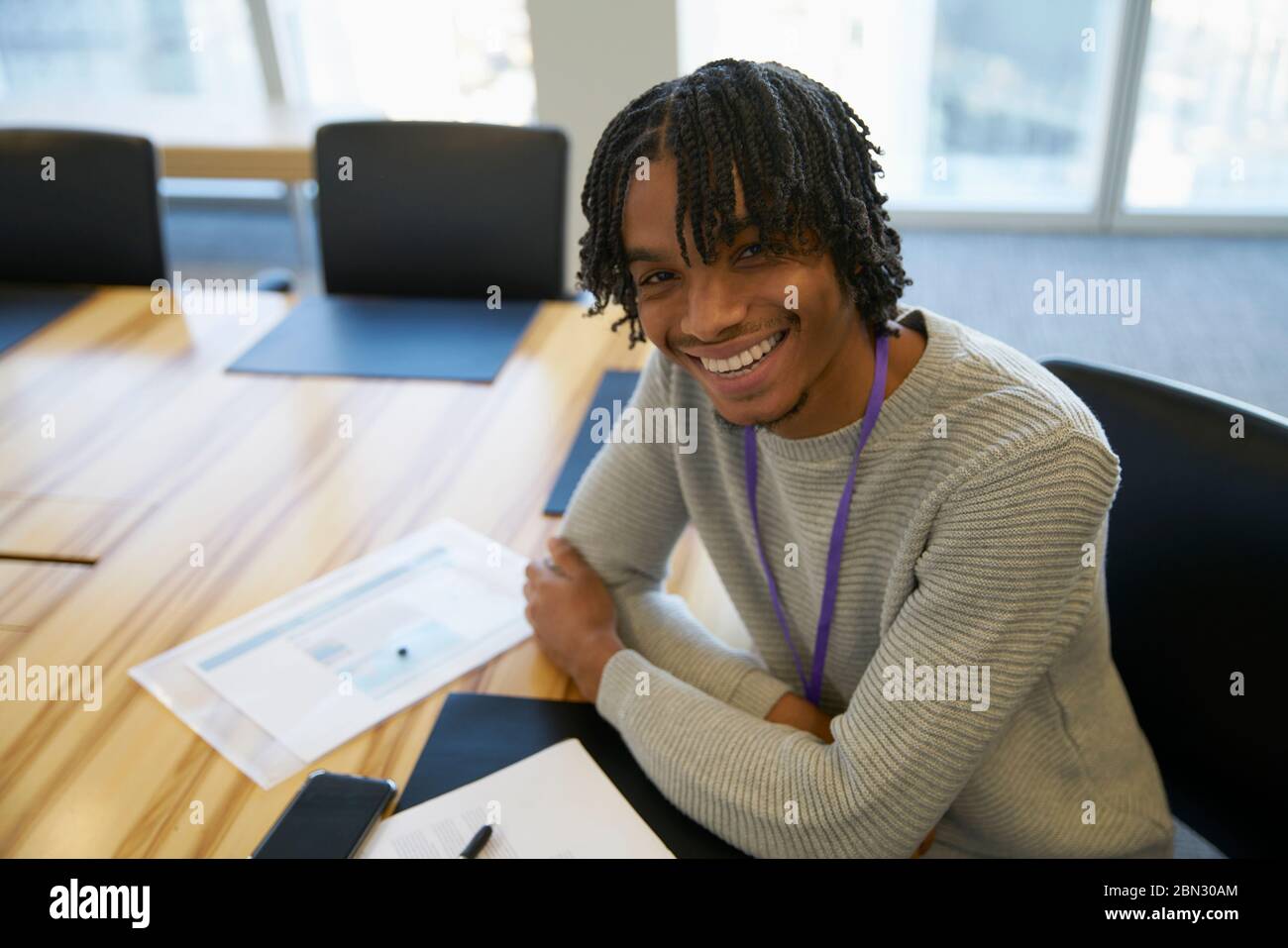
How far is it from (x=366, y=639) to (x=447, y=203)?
1.07m

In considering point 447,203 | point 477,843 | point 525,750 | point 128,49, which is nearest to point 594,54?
point 447,203

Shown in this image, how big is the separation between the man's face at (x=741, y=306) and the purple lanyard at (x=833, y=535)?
5 centimetres

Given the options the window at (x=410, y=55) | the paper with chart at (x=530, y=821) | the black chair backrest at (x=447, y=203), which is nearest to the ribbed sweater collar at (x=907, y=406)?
the paper with chart at (x=530, y=821)

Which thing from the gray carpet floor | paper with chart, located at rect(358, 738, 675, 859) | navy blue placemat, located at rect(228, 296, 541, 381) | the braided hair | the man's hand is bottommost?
the gray carpet floor

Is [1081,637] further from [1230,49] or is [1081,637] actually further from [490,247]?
[1230,49]

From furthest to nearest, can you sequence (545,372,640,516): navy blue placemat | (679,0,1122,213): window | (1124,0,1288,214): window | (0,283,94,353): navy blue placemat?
(679,0,1122,213): window, (1124,0,1288,214): window, (0,283,94,353): navy blue placemat, (545,372,640,516): navy blue placemat

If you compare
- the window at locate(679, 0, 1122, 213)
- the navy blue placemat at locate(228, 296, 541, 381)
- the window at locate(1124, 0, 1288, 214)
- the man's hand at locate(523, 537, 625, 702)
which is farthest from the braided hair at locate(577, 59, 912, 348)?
the window at locate(1124, 0, 1288, 214)

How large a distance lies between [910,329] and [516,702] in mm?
534

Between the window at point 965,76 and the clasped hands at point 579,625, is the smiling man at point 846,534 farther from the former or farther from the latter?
the window at point 965,76

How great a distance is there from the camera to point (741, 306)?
3.08ft

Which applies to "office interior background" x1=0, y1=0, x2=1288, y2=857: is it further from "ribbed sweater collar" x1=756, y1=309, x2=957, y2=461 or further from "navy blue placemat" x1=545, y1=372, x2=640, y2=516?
"ribbed sweater collar" x1=756, y1=309, x2=957, y2=461

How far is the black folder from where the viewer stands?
3.13 feet

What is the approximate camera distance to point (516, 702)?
109 cm

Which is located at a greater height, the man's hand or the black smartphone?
the man's hand
